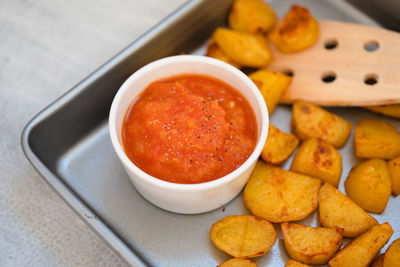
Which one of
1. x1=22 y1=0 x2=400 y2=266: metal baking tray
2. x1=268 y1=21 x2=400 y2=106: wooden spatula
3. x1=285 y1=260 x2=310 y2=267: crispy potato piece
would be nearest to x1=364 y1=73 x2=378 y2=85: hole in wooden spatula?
x1=268 y1=21 x2=400 y2=106: wooden spatula

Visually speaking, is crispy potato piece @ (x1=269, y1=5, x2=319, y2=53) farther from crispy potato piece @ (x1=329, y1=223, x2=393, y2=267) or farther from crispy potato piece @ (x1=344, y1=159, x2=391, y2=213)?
crispy potato piece @ (x1=329, y1=223, x2=393, y2=267)

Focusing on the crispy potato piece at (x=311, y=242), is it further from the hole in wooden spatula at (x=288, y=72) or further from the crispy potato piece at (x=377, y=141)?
the hole in wooden spatula at (x=288, y=72)

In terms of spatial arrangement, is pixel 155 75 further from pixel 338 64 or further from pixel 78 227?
pixel 338 64

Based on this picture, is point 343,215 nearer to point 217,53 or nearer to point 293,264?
point 293,264

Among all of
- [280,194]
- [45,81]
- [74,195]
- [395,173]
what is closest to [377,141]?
[395,173]

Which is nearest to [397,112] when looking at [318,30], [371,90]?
[371,90]

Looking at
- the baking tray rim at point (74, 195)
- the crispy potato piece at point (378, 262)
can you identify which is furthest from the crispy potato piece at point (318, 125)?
the baking tray rim at point (74, 195)
